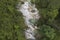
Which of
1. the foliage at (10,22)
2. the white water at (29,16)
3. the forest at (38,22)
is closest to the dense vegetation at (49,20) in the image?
the forest at (38,22)

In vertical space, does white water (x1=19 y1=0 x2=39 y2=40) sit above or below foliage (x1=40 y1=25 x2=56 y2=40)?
above

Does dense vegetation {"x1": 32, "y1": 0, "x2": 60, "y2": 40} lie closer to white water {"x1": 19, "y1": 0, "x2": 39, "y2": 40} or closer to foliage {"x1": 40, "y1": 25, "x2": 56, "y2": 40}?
foliage {"x1": 40, "y1": 25, "x2": 56, "y2": 40}

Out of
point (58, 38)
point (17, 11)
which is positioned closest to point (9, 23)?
point (17, 11)

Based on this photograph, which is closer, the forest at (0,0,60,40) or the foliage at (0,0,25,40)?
the foliage at (0,0,25,40)

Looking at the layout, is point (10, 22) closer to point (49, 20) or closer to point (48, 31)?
point (48, 31)

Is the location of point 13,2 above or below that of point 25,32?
above

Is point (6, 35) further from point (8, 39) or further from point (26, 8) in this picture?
point (26, 8)

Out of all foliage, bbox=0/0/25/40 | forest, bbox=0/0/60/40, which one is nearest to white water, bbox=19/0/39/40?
forest, bbox=0/0/60/40

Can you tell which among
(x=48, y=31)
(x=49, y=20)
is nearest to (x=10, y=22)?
(x=48, y=31)
